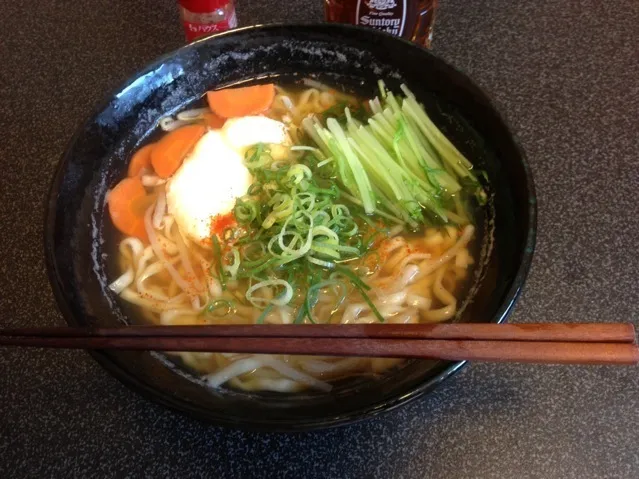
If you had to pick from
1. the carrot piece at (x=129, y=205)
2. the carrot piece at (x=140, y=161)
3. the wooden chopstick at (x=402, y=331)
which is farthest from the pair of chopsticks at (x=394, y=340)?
the carrot piece at (x=140, y=161)

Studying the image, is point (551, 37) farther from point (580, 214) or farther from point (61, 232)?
point (61, 232)

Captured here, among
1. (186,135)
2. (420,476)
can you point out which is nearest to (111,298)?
(186,135)

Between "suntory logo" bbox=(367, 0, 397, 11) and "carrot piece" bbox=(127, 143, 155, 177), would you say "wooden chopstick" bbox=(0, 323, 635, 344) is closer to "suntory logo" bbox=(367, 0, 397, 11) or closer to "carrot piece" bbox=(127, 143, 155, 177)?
"carrot piece" bbox=(127, 143, 155, 177)

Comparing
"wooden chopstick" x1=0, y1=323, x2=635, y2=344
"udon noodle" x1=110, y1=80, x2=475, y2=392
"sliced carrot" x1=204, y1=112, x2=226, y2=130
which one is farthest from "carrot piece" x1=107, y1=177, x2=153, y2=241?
"wooden chopstick" x1=0, y1=323, x2=635, y2=344

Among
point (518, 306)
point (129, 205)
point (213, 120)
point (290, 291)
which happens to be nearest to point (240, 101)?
point (213, 120)

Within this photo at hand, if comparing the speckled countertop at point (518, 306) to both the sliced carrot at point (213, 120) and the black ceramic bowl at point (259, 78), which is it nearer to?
the black ceramic bowl at point (259, 78)

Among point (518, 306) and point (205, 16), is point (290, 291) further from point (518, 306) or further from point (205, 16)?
point (205, 16)
